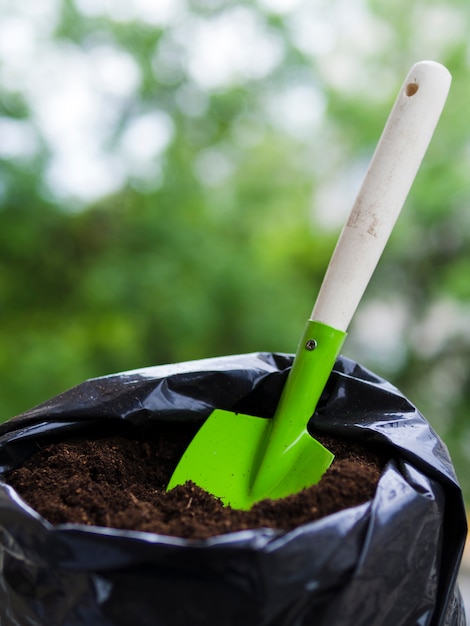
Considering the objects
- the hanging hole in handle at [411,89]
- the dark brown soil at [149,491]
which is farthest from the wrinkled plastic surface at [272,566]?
the hanging hole in handle at [411,89]

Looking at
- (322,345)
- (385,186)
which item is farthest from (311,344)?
(385,186)

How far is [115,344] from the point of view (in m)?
1.89

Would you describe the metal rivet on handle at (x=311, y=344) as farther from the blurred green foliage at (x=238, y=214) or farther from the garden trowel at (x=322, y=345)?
the blurred green foliage at (x=238, y=214)

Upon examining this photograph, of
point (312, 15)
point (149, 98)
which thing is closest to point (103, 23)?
point (149, 98)

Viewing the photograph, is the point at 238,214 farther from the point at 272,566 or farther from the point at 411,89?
the point at 272,566

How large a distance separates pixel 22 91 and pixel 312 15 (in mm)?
912

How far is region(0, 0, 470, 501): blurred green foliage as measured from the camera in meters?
1.89

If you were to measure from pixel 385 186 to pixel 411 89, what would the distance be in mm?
97

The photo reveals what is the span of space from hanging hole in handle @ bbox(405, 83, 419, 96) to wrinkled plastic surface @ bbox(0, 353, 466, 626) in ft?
1.05

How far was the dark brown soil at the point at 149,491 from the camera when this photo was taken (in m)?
0.51

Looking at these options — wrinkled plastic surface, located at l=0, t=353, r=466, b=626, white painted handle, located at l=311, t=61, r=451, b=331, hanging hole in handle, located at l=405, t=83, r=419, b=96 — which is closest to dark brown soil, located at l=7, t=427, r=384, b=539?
wrinkled plastic surface, located at l=0, t=353, r=466, b=626

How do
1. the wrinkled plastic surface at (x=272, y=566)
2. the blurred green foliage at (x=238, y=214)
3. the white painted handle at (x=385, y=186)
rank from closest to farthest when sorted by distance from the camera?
the wrinkled plastic surface at (x=272, y=566), the white painted handle at (x=385, y=186), the blurred green foliage at (x=238, y=214)

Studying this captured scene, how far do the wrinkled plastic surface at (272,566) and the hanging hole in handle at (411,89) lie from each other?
12.7 inches

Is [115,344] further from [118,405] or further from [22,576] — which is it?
[22,576]
